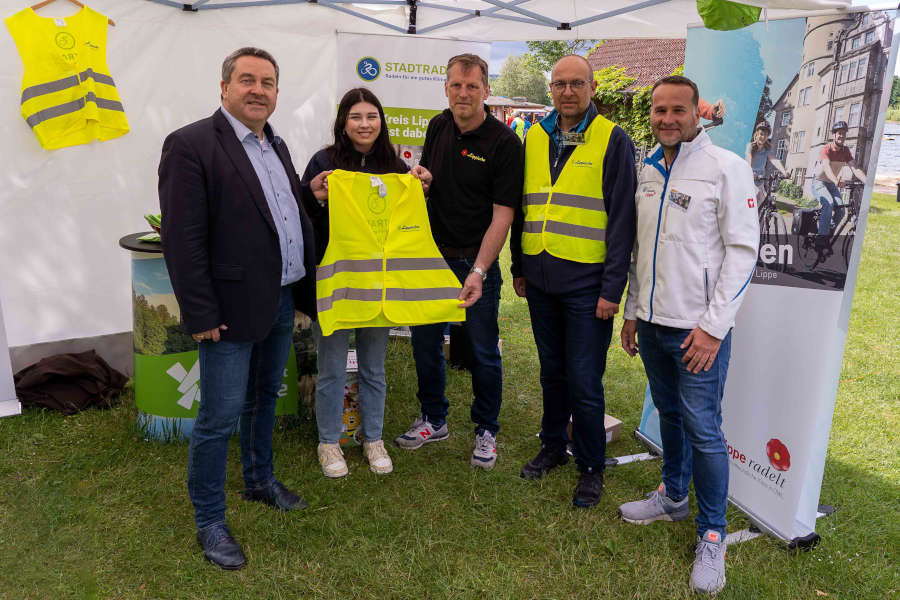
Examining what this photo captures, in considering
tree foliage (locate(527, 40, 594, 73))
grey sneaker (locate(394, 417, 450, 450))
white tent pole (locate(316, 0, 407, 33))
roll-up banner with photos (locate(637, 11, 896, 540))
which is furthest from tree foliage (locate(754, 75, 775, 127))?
tree foliage (locate(527, 40, 594, 73))

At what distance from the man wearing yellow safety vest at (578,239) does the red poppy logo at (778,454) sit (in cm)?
84

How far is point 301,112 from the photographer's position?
18.2ft

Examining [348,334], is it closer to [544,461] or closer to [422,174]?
[422,174]

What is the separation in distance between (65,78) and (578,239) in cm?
357

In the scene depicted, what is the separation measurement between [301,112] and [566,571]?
4232mm

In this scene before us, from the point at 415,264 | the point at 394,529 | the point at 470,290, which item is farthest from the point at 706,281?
the point at 394,529

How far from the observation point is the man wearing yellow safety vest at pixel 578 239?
3.08 metres

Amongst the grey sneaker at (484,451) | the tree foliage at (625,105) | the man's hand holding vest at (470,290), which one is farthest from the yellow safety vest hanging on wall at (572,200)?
the tree foliage at (625,105)

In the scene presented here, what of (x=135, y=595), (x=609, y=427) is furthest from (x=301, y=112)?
(x=135, y=595)

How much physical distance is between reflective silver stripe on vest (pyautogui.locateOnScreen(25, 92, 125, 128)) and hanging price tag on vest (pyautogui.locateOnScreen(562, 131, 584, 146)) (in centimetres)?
327

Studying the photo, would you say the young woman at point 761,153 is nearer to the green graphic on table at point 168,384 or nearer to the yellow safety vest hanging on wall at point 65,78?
the green graphic on table at point 168,384

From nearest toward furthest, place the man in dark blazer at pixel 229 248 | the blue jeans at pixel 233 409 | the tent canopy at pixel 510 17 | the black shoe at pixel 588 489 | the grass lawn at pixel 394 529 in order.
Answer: the man in dark blazer at pixel 229 248, the blue jeans at pixel 233 409, the grass lawn at pixel 394 529, the black shoe at pixel 588 489, the tent canopy at pixel 510 17

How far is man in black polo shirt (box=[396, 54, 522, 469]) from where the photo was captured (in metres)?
3.34

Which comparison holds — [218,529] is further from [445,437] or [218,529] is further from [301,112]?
[301,112]
